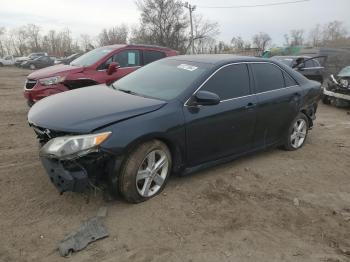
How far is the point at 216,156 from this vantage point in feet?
15.4

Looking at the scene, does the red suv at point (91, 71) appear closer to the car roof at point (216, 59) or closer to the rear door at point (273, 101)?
the car roof at point (216, 59)

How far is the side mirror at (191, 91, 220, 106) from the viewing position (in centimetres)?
421

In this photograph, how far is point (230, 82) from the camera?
16.0 feet

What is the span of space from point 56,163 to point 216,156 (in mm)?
2045

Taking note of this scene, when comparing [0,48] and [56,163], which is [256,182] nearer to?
[56,163]

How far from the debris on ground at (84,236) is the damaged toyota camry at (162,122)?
348 millimetres

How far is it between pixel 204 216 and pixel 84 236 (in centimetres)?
124

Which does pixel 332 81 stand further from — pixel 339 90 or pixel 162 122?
pixel 162 122

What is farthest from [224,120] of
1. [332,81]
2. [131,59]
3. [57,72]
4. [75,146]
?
[332,81]

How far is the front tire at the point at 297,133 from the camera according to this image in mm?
5980

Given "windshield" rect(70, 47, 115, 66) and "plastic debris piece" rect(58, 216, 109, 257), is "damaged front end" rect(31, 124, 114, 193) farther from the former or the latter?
"windshield" rect(70, 47, 115, 66)

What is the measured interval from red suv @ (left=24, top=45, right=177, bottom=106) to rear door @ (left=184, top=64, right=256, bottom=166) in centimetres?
332

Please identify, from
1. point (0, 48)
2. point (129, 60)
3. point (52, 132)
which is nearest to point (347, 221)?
point (52, 132)

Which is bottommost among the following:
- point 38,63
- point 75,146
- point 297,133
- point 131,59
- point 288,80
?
point 38,63
